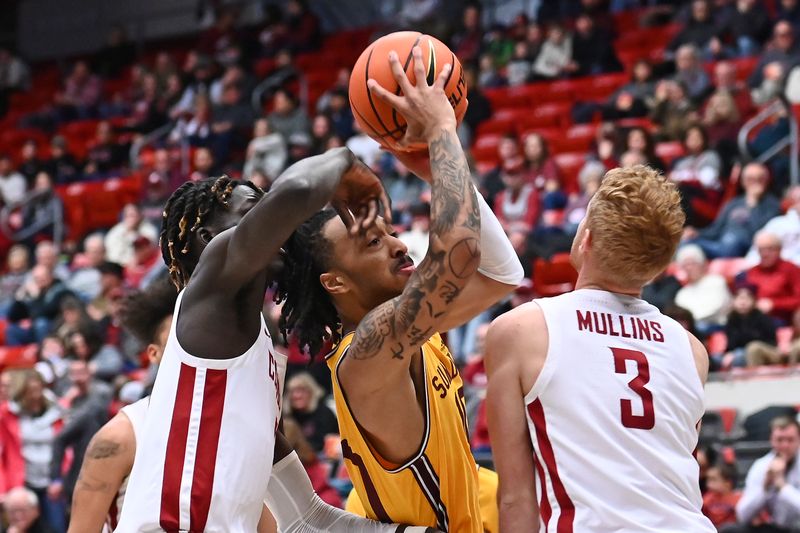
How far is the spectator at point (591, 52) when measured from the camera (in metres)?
13.8

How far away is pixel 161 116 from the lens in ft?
55.4

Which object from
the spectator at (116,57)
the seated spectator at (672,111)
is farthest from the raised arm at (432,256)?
the spectator at (116,57)

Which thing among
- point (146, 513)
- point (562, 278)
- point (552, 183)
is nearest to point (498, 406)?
point (146, 513)

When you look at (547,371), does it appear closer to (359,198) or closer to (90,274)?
(359,198)

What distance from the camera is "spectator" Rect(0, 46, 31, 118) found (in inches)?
776

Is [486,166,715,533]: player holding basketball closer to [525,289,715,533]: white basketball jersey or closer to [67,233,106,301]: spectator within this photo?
[525,289,715,533]: white basketball jersey

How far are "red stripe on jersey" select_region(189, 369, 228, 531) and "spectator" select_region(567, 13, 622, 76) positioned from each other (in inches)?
438

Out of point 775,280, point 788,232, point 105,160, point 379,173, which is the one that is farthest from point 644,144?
point 105,160

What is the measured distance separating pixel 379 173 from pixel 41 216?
4.92 meters

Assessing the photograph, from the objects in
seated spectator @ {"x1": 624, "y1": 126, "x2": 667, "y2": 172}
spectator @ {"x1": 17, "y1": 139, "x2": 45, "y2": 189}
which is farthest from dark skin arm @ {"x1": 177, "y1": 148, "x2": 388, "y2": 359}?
spectator @ {"x1": 17, "y1": 139, "x2": 45, "y2": 189}

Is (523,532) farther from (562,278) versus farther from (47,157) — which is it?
(47,157)

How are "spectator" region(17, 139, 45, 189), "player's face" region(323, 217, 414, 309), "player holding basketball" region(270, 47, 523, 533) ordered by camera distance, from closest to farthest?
"player holding basketball" region(270, 47, 523, 533) < "player's face" region(323, 217, 414, 309) < "spectator" region(17, 139, 45, 189)

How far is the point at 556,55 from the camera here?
554 inches

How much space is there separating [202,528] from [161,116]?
14151 mm
